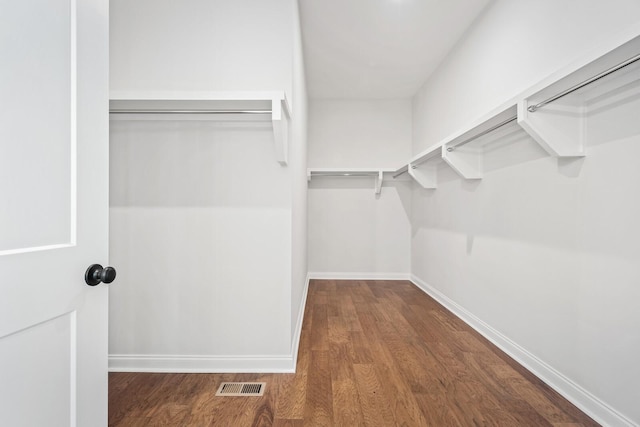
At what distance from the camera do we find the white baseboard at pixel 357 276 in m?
4.75

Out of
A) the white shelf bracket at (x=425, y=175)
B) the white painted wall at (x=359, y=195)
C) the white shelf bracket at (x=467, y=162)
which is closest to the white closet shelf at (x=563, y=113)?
the white shelf bracket at (x=467, y=162)

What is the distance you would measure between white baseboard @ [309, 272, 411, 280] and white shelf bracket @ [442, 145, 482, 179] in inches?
90.8

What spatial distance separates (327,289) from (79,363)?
11.4 ft

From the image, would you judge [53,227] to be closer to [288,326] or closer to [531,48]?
[288,326]

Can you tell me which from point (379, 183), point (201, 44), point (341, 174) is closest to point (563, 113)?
point (201, 44)

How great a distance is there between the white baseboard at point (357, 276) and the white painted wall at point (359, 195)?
0.05ft

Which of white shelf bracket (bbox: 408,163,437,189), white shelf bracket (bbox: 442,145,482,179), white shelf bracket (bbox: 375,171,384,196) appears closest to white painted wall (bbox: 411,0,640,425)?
white shelf bracket (bbox: 442,145,482,179)

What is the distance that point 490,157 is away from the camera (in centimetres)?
262

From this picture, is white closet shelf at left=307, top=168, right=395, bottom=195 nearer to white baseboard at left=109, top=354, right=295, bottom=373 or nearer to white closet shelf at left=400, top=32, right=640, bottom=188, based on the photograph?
white closet shelf at left=400, top=32, right=640, bottom=188

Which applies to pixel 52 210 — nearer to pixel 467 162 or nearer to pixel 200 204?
pixel 200 204

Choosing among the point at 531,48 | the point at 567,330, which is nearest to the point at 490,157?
the point at 531,48

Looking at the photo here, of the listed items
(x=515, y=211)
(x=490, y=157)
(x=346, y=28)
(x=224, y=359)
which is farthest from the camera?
(x=346, y=28)

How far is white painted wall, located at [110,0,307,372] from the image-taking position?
6.68ft

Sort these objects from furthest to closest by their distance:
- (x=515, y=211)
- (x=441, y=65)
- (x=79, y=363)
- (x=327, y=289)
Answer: (x=327, y=289) < (x=441, y=65) < (x=515, y=211) < (x=79, y=363)
